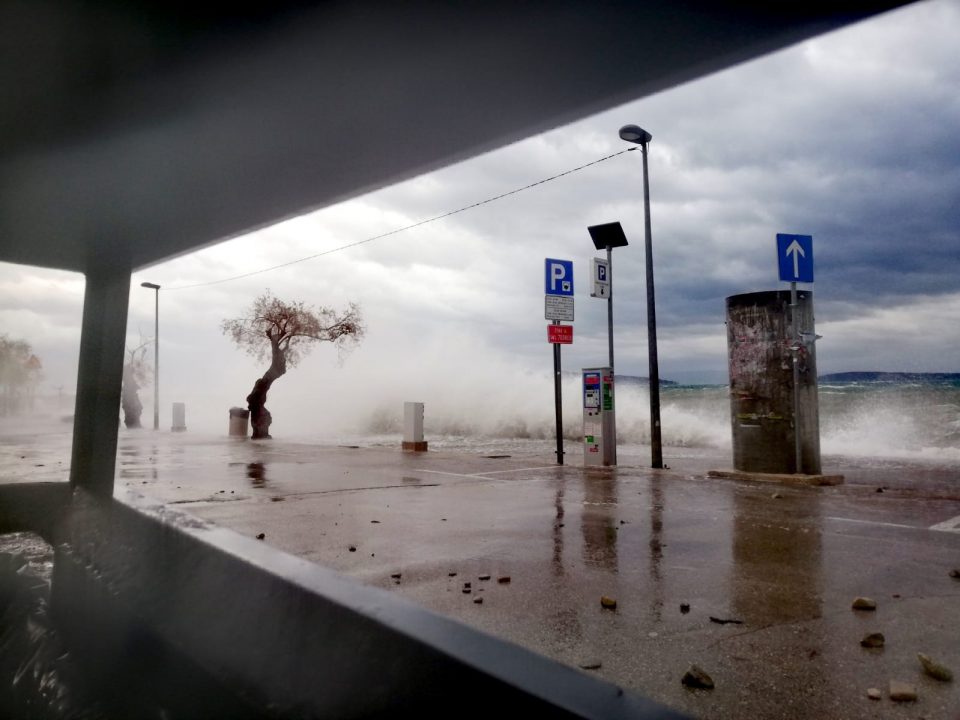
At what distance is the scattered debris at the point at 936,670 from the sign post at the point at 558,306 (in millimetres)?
9866

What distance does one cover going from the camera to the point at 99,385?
534 cm

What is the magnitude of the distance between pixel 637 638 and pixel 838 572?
84.0 inches

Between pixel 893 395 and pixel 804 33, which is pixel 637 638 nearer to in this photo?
Answer: pixel 804 33

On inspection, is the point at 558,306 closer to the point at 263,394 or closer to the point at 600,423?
the point at 600,423

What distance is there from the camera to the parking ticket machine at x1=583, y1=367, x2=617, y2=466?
40.1 ft

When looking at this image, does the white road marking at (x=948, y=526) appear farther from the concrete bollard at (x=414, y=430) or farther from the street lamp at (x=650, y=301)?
the concrete bollard at (x=414, y=430)

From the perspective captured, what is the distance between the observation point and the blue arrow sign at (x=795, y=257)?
9.50 metres

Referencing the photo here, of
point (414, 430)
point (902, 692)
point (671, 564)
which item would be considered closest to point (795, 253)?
point (671, 564)

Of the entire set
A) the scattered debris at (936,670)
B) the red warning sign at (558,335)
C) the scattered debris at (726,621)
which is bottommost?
the scattered debris at (726,621)

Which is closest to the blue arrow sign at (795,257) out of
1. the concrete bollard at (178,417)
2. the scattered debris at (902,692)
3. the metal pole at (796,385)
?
the metal pole at (796,385)

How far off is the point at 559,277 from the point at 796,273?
15.4 feet

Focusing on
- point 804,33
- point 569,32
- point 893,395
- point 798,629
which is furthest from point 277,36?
point 893,395

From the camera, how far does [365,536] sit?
5746 mm

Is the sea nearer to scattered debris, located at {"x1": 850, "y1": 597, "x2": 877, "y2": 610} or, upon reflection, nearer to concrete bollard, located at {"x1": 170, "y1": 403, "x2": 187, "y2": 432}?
concrete bollard, located at {"x1": 170, "y1": 403, "x2": 187, "y2": 432}
